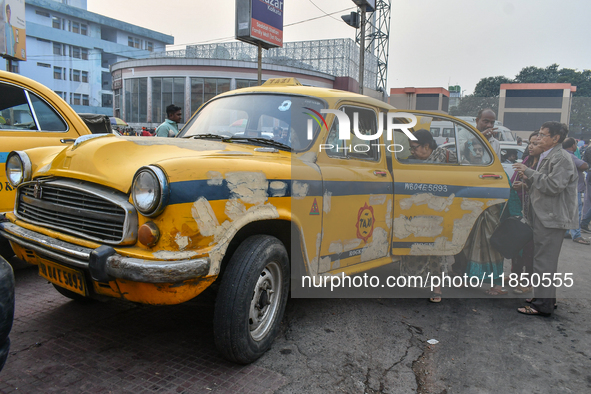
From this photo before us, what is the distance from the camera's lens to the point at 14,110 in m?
4.36

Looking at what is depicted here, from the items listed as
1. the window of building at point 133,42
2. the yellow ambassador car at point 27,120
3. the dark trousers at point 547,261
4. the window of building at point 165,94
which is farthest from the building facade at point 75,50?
the dark trousers at point 547,261

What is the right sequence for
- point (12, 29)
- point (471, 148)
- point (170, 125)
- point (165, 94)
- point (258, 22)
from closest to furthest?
point (471, 148) < point (170, 125) < point (12, 29) < point (258, 22) < point (165, 94)

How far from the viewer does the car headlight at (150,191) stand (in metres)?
2.27

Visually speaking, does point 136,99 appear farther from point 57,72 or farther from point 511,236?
point 511,236

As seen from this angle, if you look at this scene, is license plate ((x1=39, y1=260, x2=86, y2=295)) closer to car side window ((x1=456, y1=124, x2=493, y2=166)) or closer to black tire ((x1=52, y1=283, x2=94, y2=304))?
black tire ((x1=52, y1=283, x2=94, y2=304))

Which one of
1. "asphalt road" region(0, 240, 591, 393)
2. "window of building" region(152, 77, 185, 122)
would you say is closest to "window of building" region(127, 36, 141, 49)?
"window of building" region(152, 77, 185, 122)

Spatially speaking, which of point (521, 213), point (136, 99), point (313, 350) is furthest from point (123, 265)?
point (136, 99)

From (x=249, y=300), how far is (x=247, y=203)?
58cm

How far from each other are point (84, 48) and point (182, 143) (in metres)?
54.9

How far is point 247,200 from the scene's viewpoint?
2619mm

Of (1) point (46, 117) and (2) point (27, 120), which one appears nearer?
(2) point (27, 120)

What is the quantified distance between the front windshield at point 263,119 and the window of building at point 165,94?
2750cm

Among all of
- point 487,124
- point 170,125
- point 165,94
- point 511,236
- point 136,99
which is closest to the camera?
point 511,236

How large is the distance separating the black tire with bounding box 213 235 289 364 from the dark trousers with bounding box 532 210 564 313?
97.6 inches
